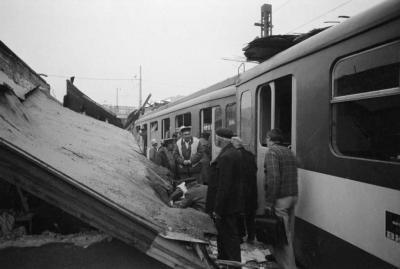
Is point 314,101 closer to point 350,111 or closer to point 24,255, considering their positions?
point 350,111

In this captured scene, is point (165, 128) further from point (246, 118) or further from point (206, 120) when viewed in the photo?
point (246, 118)

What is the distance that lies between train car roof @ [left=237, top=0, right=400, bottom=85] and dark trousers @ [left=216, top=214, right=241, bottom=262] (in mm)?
2096

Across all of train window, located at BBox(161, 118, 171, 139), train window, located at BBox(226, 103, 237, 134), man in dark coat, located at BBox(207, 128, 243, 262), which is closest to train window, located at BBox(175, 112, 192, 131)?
train window, located at BBox(161, 118, 171, 139)

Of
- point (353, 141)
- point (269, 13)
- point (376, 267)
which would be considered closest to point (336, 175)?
point (353, 141)

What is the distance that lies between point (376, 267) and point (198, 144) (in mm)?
4931

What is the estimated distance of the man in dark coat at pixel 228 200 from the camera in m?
3.93

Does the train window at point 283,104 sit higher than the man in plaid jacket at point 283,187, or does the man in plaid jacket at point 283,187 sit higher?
the train window at point 283,104

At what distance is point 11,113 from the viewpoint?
202 centimetres

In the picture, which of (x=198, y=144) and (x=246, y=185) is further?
(x=198, y=144)

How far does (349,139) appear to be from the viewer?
3.09 metres

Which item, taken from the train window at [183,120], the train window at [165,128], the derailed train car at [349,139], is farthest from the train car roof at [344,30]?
the train window at [165,128]

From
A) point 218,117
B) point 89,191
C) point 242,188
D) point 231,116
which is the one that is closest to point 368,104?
point 242,188

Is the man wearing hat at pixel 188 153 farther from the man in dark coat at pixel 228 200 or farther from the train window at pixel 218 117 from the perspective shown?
the man in dark coat at pixel 228 200

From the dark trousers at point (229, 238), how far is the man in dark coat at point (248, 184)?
42 cm
